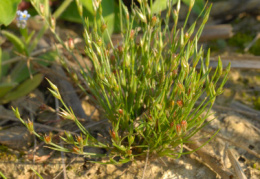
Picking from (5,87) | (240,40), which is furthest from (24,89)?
(240,40)

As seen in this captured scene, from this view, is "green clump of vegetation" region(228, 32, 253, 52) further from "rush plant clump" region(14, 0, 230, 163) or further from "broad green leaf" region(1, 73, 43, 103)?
"broad green leaf" region(1, 73, 43, 103)

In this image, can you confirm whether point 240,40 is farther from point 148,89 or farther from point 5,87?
point 5,87

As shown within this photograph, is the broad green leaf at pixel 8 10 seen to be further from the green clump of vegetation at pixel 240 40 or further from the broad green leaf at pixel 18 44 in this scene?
the green clump of vegetation at pixel 240 40

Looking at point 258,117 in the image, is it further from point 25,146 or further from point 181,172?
point 25,146

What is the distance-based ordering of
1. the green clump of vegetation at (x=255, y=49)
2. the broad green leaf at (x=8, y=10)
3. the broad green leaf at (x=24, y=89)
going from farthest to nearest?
1. the green clump of vegetation at (x=255, y=49)
2. the broad green leaf at (x=24, y=89)
3. the broad green leaf at (x=8, y=10)

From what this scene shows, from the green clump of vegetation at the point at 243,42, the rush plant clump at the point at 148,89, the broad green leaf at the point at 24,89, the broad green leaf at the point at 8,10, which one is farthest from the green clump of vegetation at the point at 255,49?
the broad green leaf at the point at 8,10

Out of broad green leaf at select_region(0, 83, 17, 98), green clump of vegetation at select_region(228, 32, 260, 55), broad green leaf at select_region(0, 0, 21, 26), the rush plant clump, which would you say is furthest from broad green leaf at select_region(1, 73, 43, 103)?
green clump of vegetation at select_region(228, 32, 260, 55)
